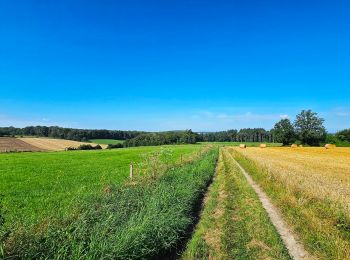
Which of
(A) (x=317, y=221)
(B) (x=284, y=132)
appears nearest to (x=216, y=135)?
(B) (x=284, y=132)

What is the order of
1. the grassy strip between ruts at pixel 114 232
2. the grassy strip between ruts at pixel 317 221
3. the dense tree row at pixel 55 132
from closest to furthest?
the grassy strip between ruts at pixel 114 232
the grassy strip between ruts at pixel 317 221
the dense tree row at pixel 55 132

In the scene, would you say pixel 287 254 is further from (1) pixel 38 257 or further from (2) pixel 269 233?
(1) pixel 38 257

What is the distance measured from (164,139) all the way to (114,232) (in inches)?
5848

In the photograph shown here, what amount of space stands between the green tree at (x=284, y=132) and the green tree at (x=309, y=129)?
241 cm

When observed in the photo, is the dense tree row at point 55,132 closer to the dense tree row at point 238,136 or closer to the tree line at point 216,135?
the tree line at point 216,135

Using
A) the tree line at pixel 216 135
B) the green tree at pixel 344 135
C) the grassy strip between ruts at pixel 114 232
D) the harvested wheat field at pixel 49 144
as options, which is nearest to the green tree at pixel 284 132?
the tree line at pixel 216 135

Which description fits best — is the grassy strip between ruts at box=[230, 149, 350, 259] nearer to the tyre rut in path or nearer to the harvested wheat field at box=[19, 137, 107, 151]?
the tyre rut in path

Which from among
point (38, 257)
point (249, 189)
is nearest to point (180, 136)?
point (249, 189)

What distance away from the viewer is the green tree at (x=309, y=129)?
385ft

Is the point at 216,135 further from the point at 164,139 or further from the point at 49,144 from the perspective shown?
the point at 49,144

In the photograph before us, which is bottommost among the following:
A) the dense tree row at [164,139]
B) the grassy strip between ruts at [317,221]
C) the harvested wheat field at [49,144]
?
the grassy strip between ruts at [317,221]

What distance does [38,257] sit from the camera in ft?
20.7

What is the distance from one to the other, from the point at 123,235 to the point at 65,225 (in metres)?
1.68

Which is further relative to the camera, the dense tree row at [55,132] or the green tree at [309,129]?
the dense tree row at [55,132]
